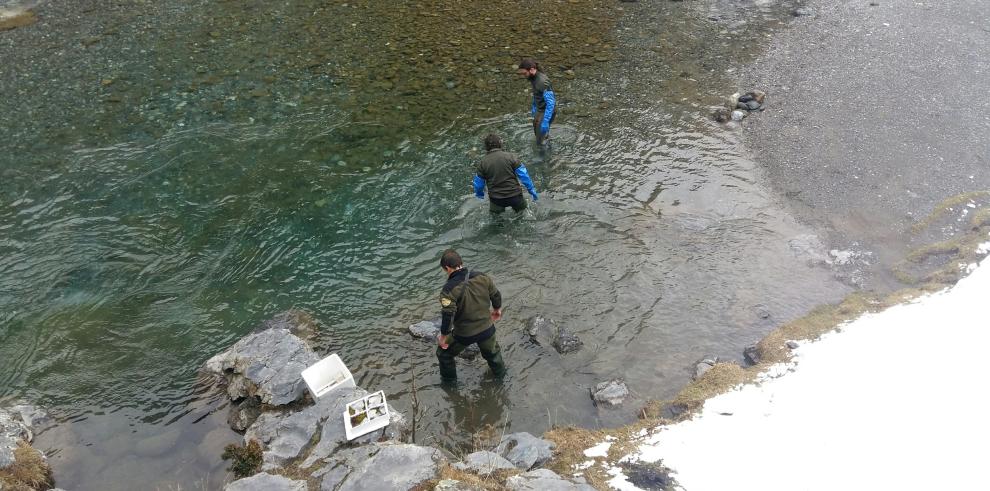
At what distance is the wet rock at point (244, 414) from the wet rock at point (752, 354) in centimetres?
845

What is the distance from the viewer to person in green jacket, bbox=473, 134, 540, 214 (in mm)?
13180

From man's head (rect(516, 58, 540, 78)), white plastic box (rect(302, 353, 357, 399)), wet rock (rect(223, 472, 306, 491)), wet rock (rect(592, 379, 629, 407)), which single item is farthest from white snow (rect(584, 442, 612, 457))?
man's head (rect(516, 58, 540, 78))

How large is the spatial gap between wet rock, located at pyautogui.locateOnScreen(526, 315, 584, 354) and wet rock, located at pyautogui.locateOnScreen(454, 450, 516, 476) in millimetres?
3042

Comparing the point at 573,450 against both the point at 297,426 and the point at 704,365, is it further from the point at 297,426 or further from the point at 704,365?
the point at 297,426

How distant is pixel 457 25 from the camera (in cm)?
2497

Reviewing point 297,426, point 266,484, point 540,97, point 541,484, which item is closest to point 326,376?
point 297,426

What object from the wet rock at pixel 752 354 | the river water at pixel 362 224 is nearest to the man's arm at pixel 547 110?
the river water at pixel 362 224

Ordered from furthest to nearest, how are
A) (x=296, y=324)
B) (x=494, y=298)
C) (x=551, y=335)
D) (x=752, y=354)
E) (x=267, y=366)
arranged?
1. (x=296, y=324)
2. (x=551, y=335)
3. (x=752, y=354)
4. (x=267, y=366)
5. (x=494, y=298)

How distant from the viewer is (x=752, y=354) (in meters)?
10.5

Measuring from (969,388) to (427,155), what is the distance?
42.2ft

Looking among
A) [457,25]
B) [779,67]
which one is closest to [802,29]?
[779,67]

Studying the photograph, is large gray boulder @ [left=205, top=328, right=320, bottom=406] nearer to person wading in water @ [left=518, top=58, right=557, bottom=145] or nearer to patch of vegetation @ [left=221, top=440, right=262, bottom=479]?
patch of vegetation @ [left=221, top=440, right=262, bottom=479]

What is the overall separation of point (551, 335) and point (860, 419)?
5026mm

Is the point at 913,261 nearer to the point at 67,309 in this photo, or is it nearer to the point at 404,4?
the point at 67,309
